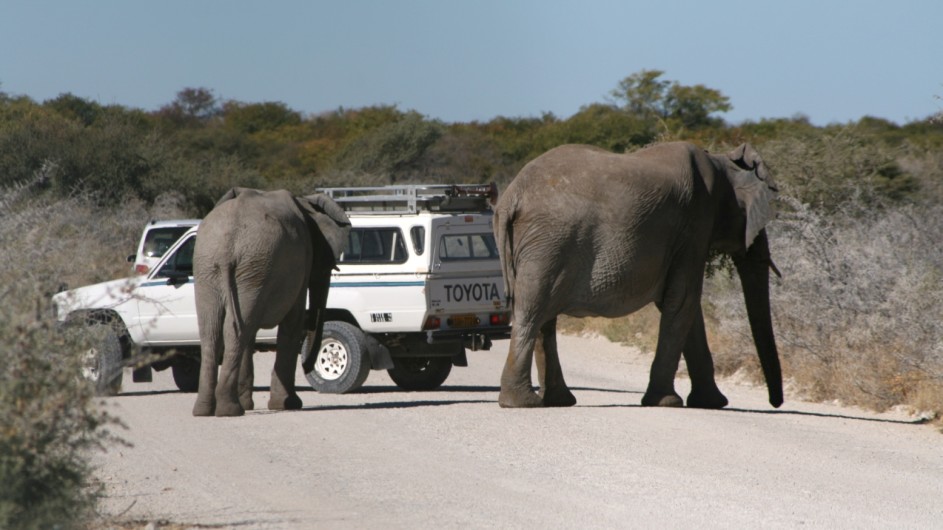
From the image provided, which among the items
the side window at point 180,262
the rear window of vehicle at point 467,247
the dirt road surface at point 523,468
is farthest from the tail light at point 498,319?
the side window at point 180,262

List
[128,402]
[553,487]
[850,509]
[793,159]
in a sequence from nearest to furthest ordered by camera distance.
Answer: [850,509]
[553,487]
[128,402]
[793,159]

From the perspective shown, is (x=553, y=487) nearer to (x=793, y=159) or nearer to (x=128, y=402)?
(x=128, y=402)

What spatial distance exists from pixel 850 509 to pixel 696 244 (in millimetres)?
5813

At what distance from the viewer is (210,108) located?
93.0 m

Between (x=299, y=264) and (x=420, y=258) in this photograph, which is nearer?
(x=299, y=264)

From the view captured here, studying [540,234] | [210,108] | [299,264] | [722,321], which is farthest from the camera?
[210,108]

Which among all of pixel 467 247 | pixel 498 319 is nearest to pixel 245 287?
pixel 467 247

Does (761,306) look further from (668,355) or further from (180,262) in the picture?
(180,262)

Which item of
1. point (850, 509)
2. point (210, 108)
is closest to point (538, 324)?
point (850, 509)

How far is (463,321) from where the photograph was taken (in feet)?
56.6

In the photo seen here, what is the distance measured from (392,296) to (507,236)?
2.95 metres

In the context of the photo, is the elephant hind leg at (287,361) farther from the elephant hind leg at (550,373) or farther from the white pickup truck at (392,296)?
the elephant hind leg at (550,373)

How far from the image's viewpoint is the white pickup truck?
1705cm

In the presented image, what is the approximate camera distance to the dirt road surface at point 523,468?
9047mm
